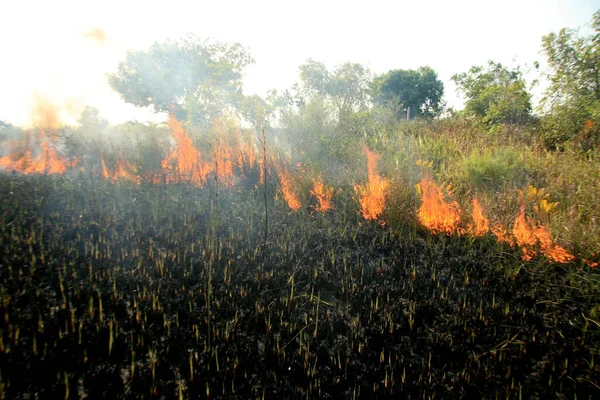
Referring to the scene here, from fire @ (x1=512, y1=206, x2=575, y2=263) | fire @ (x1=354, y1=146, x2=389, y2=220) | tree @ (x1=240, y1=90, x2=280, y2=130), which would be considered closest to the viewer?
fire @ (x1=512, y1=206, x2=575, y2=263)

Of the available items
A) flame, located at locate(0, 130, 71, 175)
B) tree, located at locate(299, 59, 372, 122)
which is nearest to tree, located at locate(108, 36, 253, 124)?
tree, located at locate(299, 59, 372, 122)

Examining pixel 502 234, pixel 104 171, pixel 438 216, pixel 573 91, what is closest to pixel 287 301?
pixel 438 216

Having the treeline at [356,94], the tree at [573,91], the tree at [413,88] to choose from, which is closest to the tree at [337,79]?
the treeline at [356,94]

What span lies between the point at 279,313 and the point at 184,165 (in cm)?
354

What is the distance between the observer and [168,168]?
4469mm

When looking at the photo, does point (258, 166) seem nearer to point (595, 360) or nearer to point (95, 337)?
point (95, 337)

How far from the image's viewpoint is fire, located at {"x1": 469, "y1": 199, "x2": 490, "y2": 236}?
2.71 m

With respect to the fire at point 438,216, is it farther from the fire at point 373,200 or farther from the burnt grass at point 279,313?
the fire at point 373,200

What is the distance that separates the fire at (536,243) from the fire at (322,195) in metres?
2.01

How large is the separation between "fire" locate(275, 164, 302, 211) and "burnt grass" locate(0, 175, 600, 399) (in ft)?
1.83

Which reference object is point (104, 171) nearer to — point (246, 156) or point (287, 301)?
point (246, 156)

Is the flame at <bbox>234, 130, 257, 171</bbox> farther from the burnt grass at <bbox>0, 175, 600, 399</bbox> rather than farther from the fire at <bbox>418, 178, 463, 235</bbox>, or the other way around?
the fire at <bbox>418, 178, 463, 235</bbox>

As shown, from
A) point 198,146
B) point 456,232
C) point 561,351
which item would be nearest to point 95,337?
point 561,351

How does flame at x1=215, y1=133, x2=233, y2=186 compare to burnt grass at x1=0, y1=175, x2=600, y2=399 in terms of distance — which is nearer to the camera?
burnt grass at x1=0, y1=175, x2=600, y2=399
